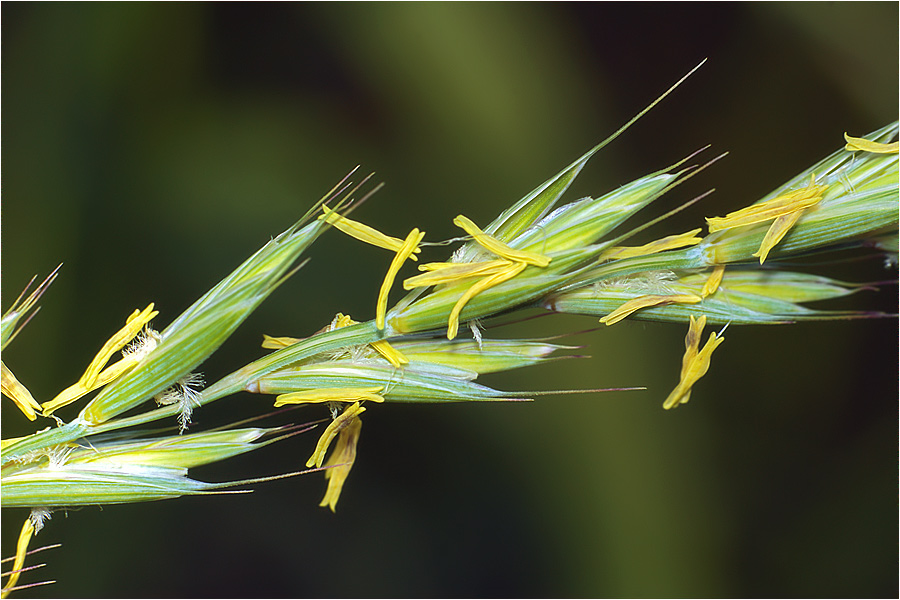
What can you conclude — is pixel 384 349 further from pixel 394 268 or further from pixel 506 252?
pixel 506 252

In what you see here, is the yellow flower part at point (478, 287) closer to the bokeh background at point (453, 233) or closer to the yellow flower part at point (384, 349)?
the yellow flower part at point (384, 349)

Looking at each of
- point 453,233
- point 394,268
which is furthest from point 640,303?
point 453,233

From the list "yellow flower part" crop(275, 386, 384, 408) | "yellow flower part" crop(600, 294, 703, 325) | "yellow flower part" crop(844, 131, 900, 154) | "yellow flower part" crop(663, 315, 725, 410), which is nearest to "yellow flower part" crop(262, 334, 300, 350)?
"yellow flower part" crop(275, 386, 384, 408)

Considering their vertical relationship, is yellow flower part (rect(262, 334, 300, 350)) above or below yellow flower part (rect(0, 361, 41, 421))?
above

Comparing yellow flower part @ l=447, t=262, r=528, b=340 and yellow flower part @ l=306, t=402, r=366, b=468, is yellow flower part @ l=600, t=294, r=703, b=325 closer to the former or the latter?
yellow flower part @ l=447, t=262, r=528, b=340

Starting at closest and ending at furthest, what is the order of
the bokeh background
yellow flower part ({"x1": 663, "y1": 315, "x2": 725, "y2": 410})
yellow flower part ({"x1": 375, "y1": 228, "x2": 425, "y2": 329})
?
yellow flower part ({"x1": 375, "y1": 228, "x2": 425, "y2": 329}), yellow flower part ({"x1": 663, "y1": 315, "x2": 725, "y2": 410}), the bokeh background

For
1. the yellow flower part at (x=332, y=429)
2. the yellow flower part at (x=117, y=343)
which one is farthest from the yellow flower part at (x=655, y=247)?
the yellow flower part at (x=117, y=343)

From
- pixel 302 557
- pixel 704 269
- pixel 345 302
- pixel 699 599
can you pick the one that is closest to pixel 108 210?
pixel 345 302
